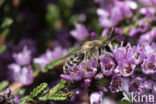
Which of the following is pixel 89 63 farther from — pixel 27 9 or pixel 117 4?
pixel 27 9

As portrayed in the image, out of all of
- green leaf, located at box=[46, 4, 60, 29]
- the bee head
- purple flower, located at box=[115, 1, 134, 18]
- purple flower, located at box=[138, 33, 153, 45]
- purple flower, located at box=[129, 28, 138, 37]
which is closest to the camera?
the bee head

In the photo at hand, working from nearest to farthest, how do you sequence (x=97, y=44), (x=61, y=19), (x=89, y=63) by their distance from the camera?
1. (x=89, y=63)
2. (x=97, y=44)
3. (x=61, y=19)

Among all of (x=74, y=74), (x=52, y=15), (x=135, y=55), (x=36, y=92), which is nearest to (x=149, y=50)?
(x=135, y=55)

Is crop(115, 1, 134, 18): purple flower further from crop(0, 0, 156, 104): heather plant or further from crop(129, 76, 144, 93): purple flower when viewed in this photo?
crop(129, 76, 144, 93): purple flower

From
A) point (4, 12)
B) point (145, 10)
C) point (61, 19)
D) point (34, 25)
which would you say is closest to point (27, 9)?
point (34, 25)

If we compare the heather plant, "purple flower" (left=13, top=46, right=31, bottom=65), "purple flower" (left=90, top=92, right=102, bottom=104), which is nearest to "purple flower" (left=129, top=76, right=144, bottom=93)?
the heather plant

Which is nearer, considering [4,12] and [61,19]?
[4,12]
